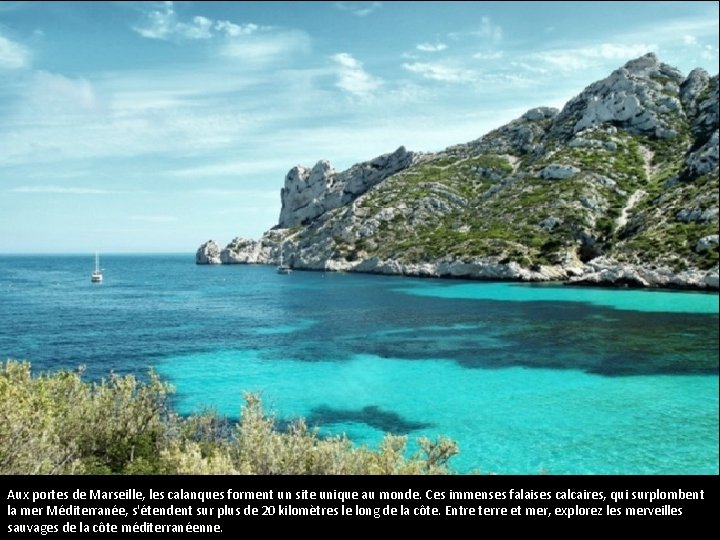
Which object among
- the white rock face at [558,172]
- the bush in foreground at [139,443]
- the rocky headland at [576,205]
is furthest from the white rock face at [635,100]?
the bush in foreground at [139,443]

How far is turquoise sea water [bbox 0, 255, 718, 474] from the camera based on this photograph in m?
31.4

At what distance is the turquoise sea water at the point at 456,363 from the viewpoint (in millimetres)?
31406

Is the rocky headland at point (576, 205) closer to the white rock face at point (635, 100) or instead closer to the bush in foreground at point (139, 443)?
the white rock face at point (635, 100)

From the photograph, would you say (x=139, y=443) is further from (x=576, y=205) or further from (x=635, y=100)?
(x=635, y=100)

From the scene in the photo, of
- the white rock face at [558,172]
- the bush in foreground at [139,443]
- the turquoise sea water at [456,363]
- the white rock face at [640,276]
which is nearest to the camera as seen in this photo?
the bush in foreground at [139,443]

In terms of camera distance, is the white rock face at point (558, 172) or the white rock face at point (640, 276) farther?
the white rock face at point (558, 172)

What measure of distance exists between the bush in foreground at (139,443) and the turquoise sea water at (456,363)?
629 cm

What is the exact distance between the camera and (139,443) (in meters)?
21.4

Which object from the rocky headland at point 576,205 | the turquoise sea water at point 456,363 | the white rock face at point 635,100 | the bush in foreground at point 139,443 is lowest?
the turquoise sea water at point 456,363

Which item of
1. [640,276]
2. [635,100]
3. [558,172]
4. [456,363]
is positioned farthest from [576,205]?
[456,363]

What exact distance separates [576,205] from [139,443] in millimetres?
128765

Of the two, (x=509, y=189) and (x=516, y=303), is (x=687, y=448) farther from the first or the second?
(x=509, y=189)
